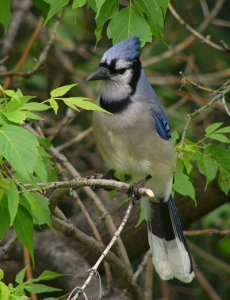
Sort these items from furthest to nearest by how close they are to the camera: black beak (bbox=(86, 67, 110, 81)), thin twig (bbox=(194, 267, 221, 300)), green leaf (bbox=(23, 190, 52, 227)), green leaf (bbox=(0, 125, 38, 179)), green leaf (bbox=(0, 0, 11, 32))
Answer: thin twig (bbox=(194, 267, 221, 300)), black beak (bbox=(86, 67, 110, 81)), green leaf (bbox=(0, 0, 11, 32)), green leaf (bbox=(23, 190, 52, 227)), green leaf (bbox=(0, 125, 38, 179))

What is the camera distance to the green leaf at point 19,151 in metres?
1.80

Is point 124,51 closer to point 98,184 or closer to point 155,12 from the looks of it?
point 155,12

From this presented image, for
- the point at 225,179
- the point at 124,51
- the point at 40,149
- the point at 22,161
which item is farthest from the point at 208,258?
the point at 22,161

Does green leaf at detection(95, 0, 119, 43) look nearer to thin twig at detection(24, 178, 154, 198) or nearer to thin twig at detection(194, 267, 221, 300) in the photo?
thin twig at detection(24, 178, 154, 198)

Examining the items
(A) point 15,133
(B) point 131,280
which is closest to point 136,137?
(B) point 131,280

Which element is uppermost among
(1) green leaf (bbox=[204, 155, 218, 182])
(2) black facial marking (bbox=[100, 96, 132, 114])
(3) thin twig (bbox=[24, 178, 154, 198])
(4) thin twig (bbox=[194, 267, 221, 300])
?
(3) thin twig (bbox=[24, 178, 154, 198])

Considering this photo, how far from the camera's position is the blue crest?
265cm

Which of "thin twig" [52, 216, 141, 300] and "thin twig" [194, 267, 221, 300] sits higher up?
"thin twig" [52, 216, 141, 300]

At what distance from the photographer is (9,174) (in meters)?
2.16

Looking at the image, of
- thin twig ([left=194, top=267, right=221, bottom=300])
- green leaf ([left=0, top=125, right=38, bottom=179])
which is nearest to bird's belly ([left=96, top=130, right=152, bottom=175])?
green leaf ([left=0, top=125, right=38, bottom=179])

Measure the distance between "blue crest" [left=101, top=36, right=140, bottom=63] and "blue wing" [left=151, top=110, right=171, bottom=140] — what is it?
0.83 feet

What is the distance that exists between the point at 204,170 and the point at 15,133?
0.89 meters

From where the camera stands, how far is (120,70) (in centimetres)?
281

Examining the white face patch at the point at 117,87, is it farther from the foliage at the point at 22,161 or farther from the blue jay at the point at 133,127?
the foliage at the point at 22,161
